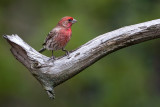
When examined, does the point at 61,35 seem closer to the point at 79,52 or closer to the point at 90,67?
the point at 79,52

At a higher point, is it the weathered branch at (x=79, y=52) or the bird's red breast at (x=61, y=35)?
the bird's red breast at (x=61, y=35)

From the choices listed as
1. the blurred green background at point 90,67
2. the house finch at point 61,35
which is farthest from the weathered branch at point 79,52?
the blurred green background at point 90,67

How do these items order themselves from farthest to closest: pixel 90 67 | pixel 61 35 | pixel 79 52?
pixel 90 67
pixel 61 35
pixel 79 52

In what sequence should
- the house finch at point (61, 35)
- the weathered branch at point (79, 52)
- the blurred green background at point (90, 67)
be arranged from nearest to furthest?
the weathered branch at point (79, 52) → the house finch at point (61, 35) → the blurred green background at point (90, 67)

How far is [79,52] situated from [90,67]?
4.48 metres

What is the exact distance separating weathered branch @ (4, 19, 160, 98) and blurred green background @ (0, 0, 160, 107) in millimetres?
3685

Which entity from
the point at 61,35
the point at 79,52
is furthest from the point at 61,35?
the point at 79,52

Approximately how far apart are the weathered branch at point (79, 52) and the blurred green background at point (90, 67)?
368cm

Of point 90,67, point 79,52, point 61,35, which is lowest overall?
point 79,52

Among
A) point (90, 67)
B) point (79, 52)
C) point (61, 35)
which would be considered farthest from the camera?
point (90, 67)

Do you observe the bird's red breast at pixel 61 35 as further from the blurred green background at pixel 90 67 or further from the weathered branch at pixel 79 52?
the blurred green background at pixel 90 67

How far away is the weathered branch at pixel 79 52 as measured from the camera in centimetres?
866

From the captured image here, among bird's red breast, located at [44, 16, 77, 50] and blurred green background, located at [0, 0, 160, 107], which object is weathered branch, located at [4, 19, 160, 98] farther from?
blurred green background, located at [0, 0, 160, 107]

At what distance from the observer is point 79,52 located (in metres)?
8.80
